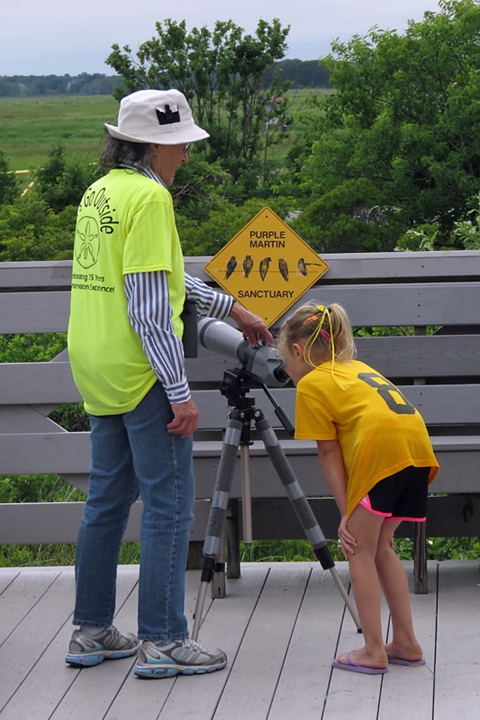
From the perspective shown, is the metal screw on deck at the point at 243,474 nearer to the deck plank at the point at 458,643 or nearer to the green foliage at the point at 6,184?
the deck plank at the point at 458,643

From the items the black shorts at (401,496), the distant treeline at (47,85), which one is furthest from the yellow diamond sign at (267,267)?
the distant treeline at (47,85)

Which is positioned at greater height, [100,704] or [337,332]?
[337,332]

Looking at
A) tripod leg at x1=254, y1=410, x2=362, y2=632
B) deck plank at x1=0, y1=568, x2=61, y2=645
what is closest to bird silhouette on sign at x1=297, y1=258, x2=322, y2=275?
tripod leg at x1=254, y1=410, x2=362, y2=632

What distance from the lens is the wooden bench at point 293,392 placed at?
392 centimetres

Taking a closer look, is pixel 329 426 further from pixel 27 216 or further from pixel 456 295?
pixel 27 216

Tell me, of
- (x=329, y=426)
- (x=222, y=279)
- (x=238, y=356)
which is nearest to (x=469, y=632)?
(x=329, y=426)

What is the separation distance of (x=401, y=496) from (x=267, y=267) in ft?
4.05

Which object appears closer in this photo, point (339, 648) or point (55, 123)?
point (339, 648)

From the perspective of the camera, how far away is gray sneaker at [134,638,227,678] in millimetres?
3172

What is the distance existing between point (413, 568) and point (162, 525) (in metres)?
1.32

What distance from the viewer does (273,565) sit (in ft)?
13.9

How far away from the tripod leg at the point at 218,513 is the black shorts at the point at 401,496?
0.52 meters

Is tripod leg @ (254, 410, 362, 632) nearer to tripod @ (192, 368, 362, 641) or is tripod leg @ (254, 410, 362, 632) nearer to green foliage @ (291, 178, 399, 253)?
tripod @ (192, 368, 362, 641)

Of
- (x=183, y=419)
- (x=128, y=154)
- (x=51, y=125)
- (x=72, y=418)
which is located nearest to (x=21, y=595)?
(x=183, y=419)
